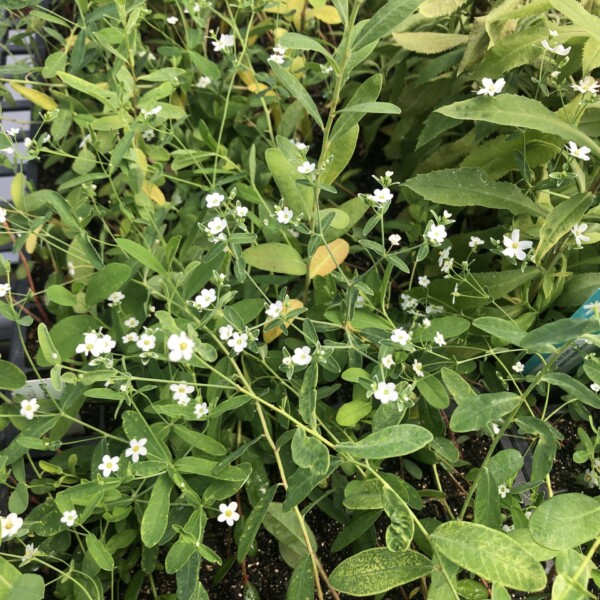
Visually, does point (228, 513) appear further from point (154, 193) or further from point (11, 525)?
point (154, 193)

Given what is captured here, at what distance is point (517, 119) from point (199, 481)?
70 cm

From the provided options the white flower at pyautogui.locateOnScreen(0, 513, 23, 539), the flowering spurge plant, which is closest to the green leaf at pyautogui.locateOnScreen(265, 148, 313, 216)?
the flowering spurge plant

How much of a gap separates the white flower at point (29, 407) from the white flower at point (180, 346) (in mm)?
311

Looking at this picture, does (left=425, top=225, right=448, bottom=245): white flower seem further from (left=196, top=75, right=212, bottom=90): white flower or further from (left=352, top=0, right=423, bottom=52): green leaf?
(left=196, top=75, right=212, bottom=90): white flower

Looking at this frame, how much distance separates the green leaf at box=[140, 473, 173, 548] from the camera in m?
0.75

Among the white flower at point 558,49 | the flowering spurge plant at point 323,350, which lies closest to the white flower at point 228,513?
the flowering spurge plant at point 323,350

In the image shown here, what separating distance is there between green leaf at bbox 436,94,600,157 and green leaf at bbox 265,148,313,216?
243 mm

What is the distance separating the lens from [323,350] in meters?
0.76

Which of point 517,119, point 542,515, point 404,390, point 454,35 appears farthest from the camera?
point 454,35

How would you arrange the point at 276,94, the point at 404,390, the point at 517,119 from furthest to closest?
1. the point at 276,94
2. the point at 517,119
3. the point at 404,390

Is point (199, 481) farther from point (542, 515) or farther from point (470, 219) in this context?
point (470, 219)

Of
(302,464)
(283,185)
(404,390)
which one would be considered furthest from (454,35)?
(302,464)

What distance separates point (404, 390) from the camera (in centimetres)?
76

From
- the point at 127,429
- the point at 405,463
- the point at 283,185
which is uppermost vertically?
the point at 283,185
